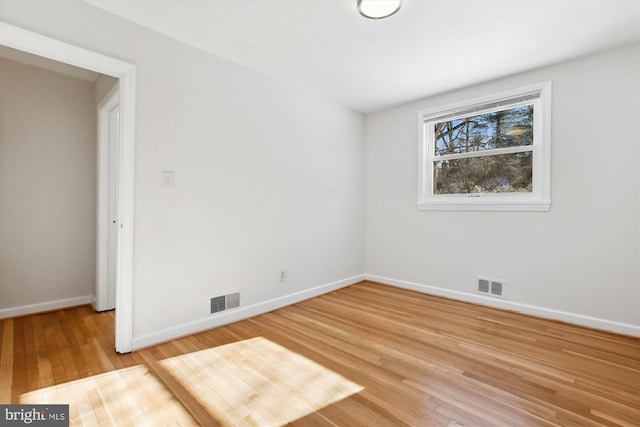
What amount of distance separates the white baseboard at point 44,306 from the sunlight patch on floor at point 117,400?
180 cm

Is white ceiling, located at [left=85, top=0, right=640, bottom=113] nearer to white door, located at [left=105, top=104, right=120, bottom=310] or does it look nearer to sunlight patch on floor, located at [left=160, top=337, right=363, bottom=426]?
white door, located at [left=105, top=104, right=120, bottom=310]

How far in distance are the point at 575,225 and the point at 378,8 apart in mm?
2582

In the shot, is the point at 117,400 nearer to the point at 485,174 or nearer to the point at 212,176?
the point at 212,176

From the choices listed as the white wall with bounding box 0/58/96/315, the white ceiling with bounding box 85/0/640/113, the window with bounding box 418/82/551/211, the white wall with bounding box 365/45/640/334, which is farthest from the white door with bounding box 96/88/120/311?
the white wall with bounding box 365/45/640/334

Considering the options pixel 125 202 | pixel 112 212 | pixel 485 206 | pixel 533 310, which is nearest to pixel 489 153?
pixel 485 206

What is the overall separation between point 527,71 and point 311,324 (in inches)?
Result: 129

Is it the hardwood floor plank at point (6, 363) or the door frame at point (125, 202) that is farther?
the door frame at point (125, 202)

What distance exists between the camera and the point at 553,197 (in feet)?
9.58

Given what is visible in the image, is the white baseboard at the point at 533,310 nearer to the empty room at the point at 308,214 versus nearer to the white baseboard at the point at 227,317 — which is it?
the empty room at the point at 308,214

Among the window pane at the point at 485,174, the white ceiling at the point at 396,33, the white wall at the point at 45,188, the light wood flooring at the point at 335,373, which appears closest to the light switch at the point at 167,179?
the white ceiling at the point at 396,33

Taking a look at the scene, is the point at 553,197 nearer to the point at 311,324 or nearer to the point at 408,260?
the point at 408,260

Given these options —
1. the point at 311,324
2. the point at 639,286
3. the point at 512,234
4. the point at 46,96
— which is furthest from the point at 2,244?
the point at 639,286

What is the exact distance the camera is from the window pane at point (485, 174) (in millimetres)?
3156

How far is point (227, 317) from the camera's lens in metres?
2.81
